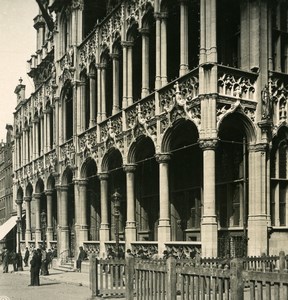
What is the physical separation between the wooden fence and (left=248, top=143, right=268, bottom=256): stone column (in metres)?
4.04

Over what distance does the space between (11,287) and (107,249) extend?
622 centimetres

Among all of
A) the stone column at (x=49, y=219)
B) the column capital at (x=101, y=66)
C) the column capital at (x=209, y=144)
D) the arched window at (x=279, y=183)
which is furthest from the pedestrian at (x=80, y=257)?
the column capital at (x=209, y=144)

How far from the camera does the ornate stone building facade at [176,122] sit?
1839 cm

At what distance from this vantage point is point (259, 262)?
46.8ft

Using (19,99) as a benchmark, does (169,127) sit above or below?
below

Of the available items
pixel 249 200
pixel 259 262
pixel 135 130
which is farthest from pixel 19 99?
pixel 259 262

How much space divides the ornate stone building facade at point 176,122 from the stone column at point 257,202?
34mm

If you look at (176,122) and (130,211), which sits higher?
(176,122)

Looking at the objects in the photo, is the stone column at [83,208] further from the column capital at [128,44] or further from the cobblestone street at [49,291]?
the column capital at [128,44]

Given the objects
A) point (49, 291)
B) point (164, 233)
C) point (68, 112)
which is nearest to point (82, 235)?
point (68, 112)

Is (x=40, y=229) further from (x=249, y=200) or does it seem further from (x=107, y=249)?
(x=249, y=200)

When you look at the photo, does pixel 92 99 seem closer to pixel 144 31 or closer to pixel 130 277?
pixel 144 31

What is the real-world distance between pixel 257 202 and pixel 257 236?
1.13m

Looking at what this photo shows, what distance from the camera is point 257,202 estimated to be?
18359 mm
